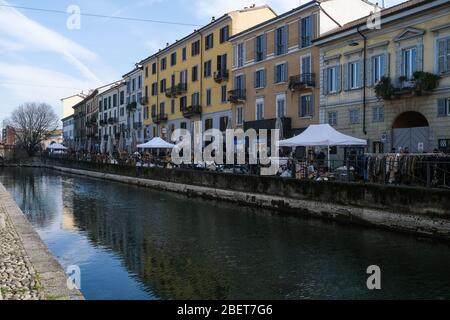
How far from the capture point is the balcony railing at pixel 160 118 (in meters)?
54.3

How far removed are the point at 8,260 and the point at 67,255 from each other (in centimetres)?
307

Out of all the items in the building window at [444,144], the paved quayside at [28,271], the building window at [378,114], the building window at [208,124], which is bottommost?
the paved quayside at [28,271]

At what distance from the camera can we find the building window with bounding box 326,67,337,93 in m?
30.1

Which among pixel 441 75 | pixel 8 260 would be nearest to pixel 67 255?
pixel 8 260

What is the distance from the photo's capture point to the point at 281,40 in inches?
1384

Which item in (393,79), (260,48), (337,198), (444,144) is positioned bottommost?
(337,198)

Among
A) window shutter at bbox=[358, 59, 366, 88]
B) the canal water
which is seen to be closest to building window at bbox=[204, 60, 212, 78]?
window shutter at bbox=[358, 59, 366, 88]

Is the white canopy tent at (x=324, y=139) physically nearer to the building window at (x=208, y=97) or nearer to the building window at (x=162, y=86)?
the building window at (x=208, y=97)

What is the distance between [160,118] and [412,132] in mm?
34808

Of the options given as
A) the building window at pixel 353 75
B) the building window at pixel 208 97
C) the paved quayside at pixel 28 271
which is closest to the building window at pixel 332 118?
the building window at pixel 353 75

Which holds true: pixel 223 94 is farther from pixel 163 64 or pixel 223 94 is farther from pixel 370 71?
pixel 370 71

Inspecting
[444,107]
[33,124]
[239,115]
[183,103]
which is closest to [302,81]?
[239,115]

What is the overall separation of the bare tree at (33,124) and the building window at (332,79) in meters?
72.6
